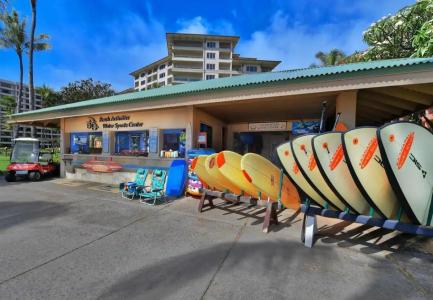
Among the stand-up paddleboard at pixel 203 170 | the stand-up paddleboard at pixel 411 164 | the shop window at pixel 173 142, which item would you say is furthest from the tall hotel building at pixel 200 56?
the stand-up paddleboard at pixel 411 164

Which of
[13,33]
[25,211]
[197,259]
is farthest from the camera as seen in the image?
[13,33]

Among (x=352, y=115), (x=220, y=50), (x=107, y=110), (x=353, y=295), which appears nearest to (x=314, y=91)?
(x=352, y=115)

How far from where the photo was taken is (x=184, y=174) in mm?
8016

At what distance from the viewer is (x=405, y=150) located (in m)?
3.22

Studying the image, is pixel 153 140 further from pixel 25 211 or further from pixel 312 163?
pixel 312 163

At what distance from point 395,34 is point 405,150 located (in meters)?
10.6

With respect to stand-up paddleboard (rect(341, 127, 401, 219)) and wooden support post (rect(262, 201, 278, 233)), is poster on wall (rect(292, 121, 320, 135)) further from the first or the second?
stand-up paddleboard (rect(341, 127, 401, 219))

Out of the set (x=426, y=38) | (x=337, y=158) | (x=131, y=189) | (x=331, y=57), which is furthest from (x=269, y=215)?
(x=331, y=57)

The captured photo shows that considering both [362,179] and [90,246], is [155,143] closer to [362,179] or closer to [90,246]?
[90,246]

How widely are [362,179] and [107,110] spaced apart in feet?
29.9

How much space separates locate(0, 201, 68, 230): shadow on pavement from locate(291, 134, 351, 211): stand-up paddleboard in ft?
19.1

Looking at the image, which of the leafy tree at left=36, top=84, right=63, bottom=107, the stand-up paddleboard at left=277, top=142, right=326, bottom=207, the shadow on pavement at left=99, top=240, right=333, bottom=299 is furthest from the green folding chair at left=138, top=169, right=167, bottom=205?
the leafy tree at left=36, top=84, right=63, bottom=107

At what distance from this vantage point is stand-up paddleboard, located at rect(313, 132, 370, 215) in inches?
154

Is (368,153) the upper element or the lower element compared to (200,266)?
upper
